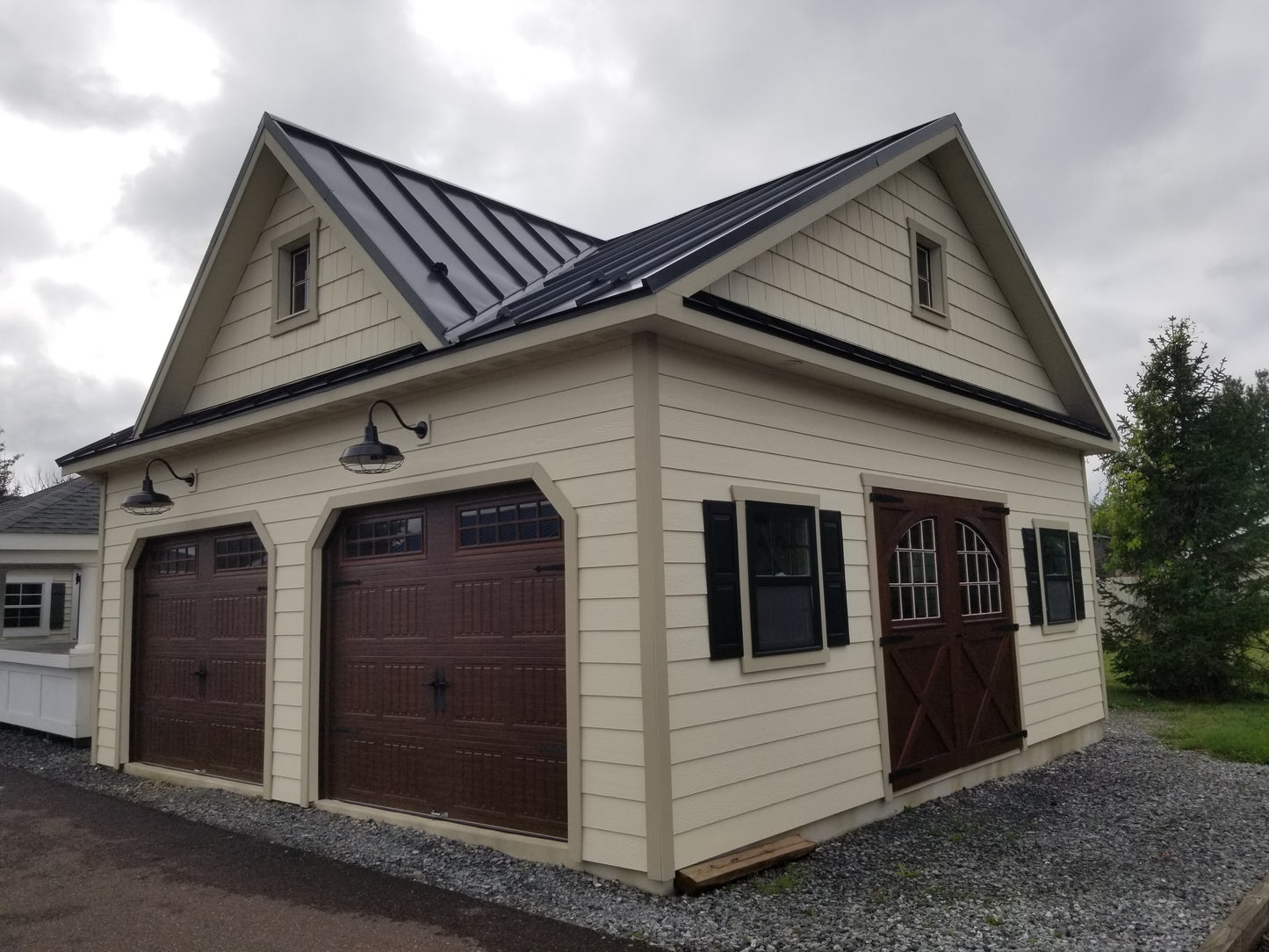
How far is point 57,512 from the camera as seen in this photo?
1573cm

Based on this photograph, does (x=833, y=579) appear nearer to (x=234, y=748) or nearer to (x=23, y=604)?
(x=234, y=748)

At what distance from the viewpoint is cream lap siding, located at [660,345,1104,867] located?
5.32 m

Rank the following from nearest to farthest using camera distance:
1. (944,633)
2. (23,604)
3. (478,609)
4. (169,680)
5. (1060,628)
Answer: (478,609) < (944,633) < (169,680) < (1060,628) < (23,604)

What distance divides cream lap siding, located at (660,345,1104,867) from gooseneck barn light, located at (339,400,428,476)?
2035 millimetres

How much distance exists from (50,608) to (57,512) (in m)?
7.80

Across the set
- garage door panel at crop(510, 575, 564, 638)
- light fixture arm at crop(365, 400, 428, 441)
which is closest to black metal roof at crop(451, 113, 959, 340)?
light fixture arm at crop(365, 400, 428, 441)

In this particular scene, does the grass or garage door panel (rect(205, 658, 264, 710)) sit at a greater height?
garage door panel (rect(205, 658, 264, 710))

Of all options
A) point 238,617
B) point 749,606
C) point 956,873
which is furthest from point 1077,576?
point 238,617

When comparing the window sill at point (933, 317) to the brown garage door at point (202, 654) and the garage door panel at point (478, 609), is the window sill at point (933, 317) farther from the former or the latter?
the brown garage door at point (202, 654)

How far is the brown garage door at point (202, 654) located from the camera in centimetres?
814

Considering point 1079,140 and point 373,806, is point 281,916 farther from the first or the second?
point 1079,140

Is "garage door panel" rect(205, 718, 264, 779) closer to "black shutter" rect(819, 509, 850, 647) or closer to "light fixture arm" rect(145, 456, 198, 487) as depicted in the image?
"light fixture arm" rect(145, 456, 198, 487)

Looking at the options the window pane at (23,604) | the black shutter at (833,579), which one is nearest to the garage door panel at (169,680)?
the black shutter at (833,579)

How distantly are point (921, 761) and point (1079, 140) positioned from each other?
7.59 metres
